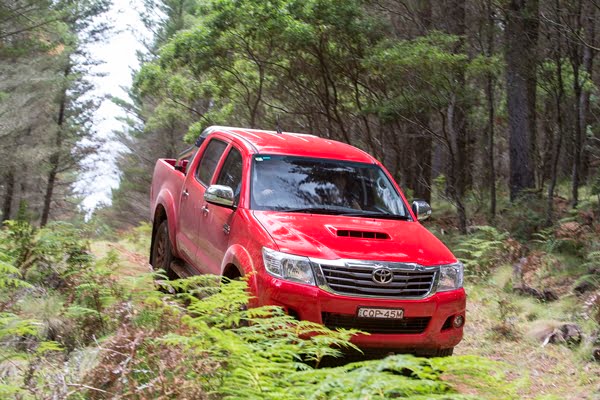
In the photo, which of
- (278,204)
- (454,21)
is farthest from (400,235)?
(454,21)

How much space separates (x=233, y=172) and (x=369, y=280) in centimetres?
233

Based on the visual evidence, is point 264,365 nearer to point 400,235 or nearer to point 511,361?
point 400,235

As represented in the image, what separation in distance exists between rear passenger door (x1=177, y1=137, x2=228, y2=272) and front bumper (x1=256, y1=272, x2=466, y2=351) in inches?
76.8

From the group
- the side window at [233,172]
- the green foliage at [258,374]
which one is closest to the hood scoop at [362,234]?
the side window at [233,172]

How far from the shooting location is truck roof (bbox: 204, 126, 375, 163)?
7566 mm

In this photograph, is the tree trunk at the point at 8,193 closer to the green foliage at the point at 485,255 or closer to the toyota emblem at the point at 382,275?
the green foliage at the point at 485,255

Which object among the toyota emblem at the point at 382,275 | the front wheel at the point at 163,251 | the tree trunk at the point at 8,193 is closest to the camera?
the toyota emblem at the point at 382,275

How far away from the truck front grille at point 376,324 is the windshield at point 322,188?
136cm

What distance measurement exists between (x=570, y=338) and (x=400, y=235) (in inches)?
121

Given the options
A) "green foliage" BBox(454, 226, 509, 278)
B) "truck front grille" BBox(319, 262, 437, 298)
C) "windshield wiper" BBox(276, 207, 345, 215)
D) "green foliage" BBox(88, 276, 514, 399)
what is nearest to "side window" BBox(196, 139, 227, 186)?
"windshield wiper" BBox(276, 207, 345, 215)

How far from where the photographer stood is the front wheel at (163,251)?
8930 mm

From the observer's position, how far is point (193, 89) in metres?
24.9

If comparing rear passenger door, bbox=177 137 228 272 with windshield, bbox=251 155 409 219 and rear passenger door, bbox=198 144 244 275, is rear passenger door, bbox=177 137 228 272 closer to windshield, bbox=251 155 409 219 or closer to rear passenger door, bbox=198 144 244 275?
rear passenger door, bbox=198 144 244 275

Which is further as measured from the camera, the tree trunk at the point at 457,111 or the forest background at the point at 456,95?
the tree trunk at the point at 457,111
